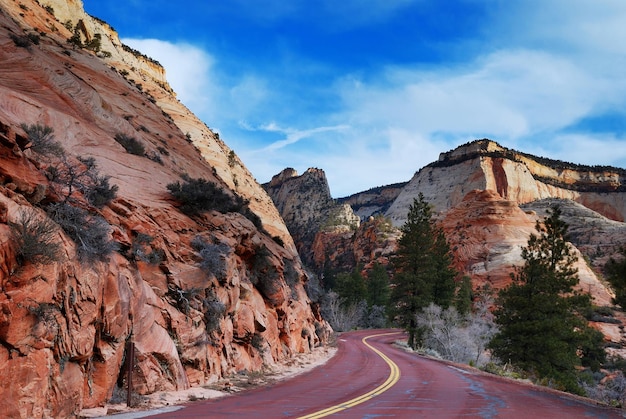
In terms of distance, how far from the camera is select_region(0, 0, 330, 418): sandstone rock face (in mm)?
7113

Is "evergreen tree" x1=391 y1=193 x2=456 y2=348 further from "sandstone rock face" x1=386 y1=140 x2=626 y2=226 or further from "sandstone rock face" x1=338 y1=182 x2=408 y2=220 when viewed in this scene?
"sandstone rock face" x1=338 y1=182 x2=408 y2=220

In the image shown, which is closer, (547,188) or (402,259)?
(402,259)

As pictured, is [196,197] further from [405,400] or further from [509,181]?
[509,181]

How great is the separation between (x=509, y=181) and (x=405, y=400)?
370 feet

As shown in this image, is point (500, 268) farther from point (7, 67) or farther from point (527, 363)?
point (7, 67)

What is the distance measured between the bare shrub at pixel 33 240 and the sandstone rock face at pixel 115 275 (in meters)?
0.10

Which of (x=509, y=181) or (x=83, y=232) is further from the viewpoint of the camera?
(x=509, y=181)

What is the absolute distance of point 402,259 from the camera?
1630 inches

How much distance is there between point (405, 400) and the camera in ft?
35.6

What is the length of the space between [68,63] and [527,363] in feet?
107

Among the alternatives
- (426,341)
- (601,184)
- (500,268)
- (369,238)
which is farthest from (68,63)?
(601,184)

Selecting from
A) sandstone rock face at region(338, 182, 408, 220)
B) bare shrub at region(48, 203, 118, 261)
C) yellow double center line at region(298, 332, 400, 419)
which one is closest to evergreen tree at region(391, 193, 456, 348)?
yellow double center line at region(298, 332, 400, 419)

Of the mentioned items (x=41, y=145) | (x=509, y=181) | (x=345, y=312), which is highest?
(x=509, y=181)

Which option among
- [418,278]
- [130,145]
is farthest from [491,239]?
[130,145]
